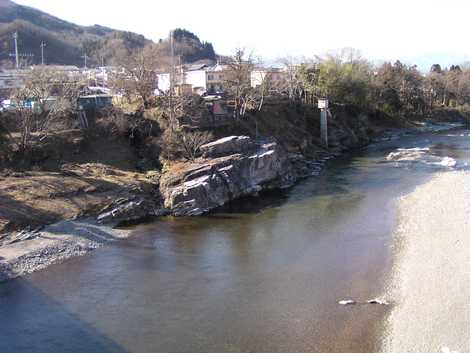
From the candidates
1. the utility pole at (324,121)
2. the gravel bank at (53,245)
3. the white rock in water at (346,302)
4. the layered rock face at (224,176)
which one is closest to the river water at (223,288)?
the white rock in water at (346,302)

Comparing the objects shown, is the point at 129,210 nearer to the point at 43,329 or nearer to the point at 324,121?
the point at 43,329

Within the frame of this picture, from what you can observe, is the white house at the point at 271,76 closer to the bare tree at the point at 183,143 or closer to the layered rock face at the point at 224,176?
the layered rock face at the point at 224,176

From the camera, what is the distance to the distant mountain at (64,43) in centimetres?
11081

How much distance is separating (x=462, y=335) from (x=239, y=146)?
27.4 metres

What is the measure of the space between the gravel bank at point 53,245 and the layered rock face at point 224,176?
5.94 metres

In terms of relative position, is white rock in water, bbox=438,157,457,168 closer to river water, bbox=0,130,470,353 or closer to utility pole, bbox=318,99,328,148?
river water, bbox=0,130,470,353

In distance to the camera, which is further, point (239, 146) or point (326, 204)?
point (239, 146)

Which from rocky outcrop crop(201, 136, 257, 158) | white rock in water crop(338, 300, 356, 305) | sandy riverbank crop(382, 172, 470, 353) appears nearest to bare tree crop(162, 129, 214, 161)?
rocky outcrop crop(201, 136, 257, 158)

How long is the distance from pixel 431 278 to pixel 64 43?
12728 centimetres

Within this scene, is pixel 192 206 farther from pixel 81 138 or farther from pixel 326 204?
pixel 81 138

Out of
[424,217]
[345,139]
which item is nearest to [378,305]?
[424,217]

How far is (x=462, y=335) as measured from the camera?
1585 centimetres

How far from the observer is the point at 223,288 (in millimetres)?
20562

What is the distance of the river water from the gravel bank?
94 cm
